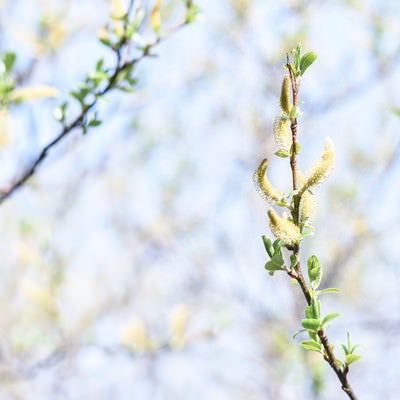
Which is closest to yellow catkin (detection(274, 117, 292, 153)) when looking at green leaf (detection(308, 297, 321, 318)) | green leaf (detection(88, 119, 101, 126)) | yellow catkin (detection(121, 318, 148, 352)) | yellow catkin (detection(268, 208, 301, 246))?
yellow catkin (detection(268, 208, 301, 246))

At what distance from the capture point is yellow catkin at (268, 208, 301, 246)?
0.74m

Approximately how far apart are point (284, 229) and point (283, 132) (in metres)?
0.13

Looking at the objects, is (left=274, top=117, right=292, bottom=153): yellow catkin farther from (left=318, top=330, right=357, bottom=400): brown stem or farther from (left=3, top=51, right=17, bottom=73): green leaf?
(left=3, top=51, right=17, bottom=73): green leaf

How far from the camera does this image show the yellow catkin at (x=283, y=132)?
0.79m

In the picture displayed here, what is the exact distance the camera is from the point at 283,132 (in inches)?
31.2

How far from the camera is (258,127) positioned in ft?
15.8

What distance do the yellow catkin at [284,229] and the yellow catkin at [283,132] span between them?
0.33ft

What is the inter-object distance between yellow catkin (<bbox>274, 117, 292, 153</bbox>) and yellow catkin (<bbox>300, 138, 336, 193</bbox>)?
0.15 feet

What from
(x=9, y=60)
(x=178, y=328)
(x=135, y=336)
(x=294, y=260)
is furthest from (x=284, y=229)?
(x=135, y=336)

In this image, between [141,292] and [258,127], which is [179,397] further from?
[258,127]

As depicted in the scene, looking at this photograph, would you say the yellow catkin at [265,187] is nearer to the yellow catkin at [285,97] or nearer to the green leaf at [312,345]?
the yellow catkin at [285,97]

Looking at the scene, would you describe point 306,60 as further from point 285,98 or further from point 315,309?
point 315,309

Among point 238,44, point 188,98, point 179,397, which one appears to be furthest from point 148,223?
point 179,397

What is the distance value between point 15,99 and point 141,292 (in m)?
5.36
